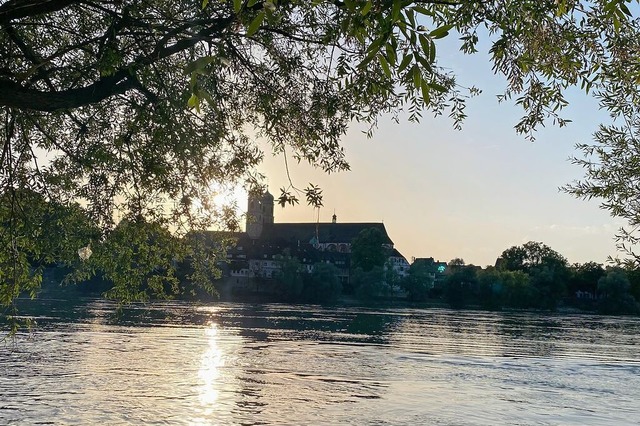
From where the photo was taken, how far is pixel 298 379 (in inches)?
1037

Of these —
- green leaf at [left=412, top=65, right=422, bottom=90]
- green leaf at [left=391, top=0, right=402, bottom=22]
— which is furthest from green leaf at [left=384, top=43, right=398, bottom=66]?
green leaf at [left=391, top=0, right=402, bottom=22]

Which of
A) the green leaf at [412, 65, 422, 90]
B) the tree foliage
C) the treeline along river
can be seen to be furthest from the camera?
the tree foliage

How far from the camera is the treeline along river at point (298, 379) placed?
63.9 feet

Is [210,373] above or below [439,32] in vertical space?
below

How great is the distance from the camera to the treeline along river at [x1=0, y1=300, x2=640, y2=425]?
19469 mm

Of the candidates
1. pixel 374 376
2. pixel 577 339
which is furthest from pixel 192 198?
pixel 577 339

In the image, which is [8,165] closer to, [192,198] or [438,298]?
[192,198]

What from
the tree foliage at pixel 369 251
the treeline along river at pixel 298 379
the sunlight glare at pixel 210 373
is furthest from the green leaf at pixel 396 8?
the tree foliage at pixel 369 251

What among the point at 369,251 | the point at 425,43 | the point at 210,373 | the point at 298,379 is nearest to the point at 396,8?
the point at 425,43

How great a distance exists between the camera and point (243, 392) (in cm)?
2345

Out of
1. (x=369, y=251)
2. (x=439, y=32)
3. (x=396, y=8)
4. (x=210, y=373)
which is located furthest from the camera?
(x=369, y=251)

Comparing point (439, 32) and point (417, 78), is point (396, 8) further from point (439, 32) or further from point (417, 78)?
point (417, 78)

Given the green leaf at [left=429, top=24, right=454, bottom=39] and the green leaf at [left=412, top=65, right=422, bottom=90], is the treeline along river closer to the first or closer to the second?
the green leaf at [left=412, top=65, right=422, bottom=90]

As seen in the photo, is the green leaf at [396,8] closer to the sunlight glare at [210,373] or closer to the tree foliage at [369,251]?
the sunlight glare at [210,373]
